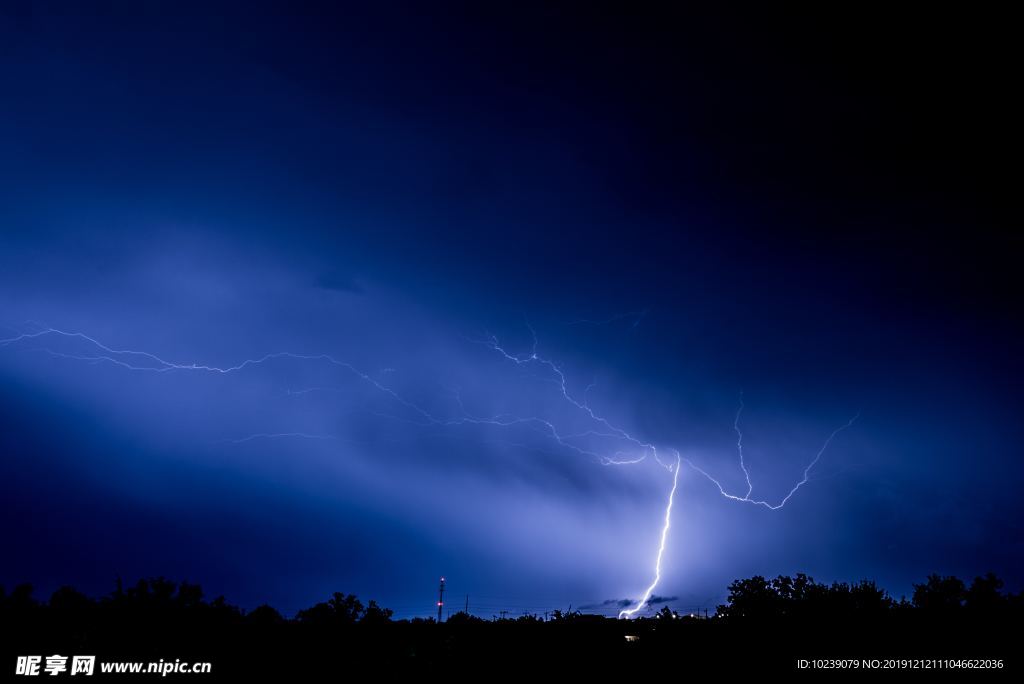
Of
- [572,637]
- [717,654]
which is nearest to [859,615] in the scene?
[717,654]

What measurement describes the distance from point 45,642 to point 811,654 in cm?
2170

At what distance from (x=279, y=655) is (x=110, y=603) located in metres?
19.1

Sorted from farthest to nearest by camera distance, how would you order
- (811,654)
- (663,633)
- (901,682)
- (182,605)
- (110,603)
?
(182,605)
(110,603)
(663,633)
(811,654)
(901,682)

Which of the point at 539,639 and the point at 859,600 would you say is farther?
the point at 859,600

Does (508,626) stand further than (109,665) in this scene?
Yes

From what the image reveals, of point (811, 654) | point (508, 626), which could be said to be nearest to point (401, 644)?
point (508, 626)

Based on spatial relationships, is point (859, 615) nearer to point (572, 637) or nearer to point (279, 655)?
point (572, 637)

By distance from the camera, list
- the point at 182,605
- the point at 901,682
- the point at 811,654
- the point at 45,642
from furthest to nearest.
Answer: the point at 182,605 → the point at 45,642 → the point at 811,654 → the point at 901,682

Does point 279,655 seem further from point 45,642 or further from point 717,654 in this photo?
point 717,654

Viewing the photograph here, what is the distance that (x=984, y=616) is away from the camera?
14.1m

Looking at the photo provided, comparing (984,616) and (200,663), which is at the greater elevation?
(984,616)

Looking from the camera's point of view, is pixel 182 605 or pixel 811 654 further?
pixel 182 605

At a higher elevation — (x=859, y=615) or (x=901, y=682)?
(x=859, y=615)

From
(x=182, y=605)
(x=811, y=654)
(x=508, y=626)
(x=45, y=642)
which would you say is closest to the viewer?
(x=811, y=654)
